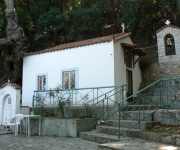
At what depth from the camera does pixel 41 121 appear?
9.74m

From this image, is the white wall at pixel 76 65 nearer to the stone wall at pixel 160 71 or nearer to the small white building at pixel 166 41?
the stone wall at pixel 160 71

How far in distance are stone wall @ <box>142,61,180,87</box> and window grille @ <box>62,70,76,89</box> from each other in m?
4.85

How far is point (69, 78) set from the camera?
12.3 metres

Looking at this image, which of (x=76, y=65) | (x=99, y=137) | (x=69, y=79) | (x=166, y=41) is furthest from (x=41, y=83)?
(x=166, y=41)

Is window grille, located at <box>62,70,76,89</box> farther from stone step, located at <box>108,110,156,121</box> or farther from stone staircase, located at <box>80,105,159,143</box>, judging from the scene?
stone step, located at <box>108,110,156,121</box>

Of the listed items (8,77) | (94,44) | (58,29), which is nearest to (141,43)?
(58,29)

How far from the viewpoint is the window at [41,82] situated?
13213 millimetres

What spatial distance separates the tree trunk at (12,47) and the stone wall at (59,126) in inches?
233

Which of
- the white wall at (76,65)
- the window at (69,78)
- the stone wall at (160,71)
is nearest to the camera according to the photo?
the white wall at (76,65)

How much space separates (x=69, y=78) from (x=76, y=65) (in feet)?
2.75

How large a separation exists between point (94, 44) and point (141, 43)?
10.6 m

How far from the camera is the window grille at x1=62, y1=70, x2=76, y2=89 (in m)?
12.2

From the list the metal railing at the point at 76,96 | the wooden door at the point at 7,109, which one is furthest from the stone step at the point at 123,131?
the wooden door at the point at 7,109

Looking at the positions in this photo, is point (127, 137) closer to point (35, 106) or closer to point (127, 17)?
point (35, 106)
